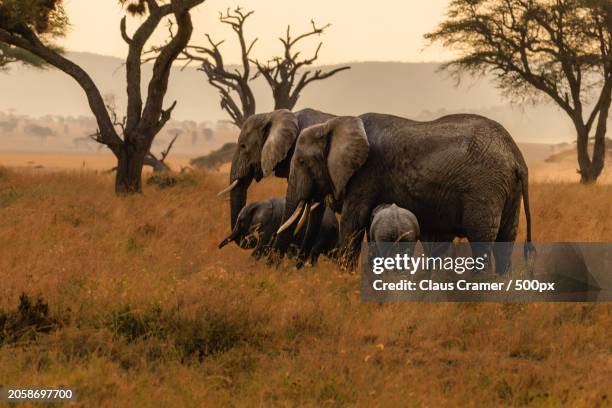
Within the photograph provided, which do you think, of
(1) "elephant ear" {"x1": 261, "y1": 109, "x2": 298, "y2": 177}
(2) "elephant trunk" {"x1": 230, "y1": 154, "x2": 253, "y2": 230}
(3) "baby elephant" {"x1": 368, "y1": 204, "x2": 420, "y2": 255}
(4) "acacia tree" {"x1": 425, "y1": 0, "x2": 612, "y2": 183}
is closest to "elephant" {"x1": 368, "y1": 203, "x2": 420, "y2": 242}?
(3) "baby elephant" {"x1": 368, "y1": 204, "x2": 420, "y2": 255}

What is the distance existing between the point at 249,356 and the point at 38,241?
21.3 ft

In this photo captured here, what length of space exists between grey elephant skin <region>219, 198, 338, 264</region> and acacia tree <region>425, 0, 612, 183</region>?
17.3m

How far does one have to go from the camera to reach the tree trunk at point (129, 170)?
19.1 meters

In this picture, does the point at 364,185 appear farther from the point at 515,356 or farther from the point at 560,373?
the point at 560,373

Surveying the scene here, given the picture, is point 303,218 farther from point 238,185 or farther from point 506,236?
point 506,236

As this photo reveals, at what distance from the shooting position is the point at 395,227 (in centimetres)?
904

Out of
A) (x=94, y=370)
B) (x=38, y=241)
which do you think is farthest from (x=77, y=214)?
(x=94, y=370)

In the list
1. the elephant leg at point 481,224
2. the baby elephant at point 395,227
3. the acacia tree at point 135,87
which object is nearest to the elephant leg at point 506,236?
the elephant leg at point 481,224

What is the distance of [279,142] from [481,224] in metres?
3.08

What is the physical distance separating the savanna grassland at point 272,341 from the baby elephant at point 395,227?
67cm

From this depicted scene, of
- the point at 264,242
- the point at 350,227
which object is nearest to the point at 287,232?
the point at 264,242

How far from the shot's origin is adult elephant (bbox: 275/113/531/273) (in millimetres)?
9188

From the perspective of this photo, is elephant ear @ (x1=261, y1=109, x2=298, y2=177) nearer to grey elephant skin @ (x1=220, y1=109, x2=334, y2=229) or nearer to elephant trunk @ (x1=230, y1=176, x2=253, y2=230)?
grey elephant skin @ (x1=220, y1=109, x2=334, y2=229)

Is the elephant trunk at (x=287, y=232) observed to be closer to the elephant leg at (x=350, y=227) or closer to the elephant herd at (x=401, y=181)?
the elephant herd at (x=401, y=181)
